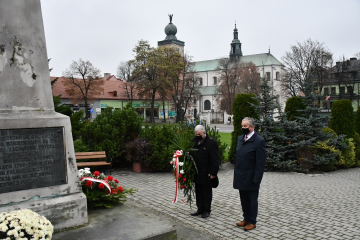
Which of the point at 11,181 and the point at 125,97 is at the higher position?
the point at 125,97

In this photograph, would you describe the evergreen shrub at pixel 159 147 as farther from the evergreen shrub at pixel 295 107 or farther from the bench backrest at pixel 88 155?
the evergreen shrub at pixel 295 107

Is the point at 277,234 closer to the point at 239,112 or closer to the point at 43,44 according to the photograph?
the point at 43,44

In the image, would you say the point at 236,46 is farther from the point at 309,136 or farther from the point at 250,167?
the point at 250,167

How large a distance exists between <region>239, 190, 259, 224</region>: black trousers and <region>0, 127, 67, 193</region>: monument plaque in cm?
287

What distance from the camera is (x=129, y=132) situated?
11281mm

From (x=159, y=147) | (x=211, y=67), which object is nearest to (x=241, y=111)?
(x=159, y=147)

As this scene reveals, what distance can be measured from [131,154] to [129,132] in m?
0.89

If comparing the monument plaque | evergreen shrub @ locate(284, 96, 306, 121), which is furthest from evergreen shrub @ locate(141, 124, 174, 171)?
the monument plaque

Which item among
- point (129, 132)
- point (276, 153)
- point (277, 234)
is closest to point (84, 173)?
point (277, 234)

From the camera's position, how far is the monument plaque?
13.7ft

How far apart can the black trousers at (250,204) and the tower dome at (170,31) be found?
79573mm

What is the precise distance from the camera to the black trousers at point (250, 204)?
528 centimetres

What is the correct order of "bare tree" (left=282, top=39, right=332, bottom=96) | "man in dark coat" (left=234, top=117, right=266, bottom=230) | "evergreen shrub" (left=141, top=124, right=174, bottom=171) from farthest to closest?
"bare tree" (left=282, top=39, right=332, bottom=96) < "evergreen shrub" (left=141, top=124, right=174, bottom=171) < "man in dark coat" (left=234, top=117, right=266, bottom=230)

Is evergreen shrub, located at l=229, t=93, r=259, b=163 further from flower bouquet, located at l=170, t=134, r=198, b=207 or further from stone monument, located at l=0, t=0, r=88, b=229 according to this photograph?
stone monument, located at l=0, t=0, r=88, b=229
